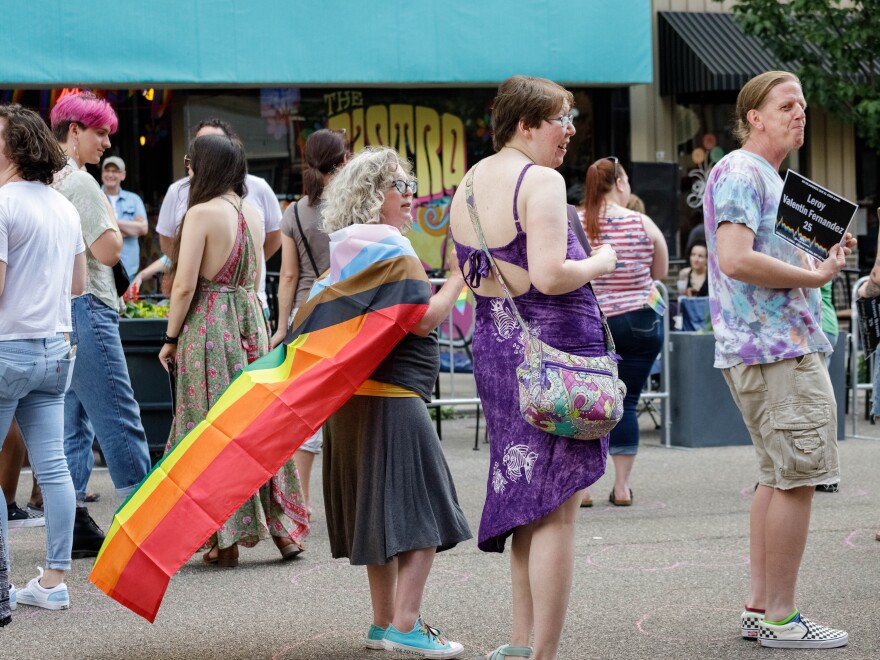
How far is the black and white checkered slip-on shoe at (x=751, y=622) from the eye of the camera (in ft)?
15.8

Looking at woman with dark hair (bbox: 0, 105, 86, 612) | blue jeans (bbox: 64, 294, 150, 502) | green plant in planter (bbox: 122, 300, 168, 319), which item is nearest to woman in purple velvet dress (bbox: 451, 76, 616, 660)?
woman with dark hair (bbox: 0, 105, 86, 612)

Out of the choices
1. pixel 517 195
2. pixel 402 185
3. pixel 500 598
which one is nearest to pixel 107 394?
pixel 500 598

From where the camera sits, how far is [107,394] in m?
6.55

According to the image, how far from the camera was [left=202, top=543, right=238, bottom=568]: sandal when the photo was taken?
6.16 metres

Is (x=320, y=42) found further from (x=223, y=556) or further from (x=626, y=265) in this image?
(x=223, y=556)

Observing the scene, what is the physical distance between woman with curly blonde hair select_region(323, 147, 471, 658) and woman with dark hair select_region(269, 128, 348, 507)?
1.92 metres

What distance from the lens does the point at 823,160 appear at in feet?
56.8

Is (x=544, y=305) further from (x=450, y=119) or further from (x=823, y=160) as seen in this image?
(x=823, y=160)

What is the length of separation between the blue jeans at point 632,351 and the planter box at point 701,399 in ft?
6.98

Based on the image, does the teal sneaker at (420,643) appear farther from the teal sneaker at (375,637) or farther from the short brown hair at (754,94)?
the short brown hair at (754,94)

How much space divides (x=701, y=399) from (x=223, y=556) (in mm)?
4834

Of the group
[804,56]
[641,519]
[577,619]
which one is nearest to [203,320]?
[577,619]

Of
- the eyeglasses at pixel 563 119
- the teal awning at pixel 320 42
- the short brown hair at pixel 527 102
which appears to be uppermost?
the teal awning at pixel 320 42

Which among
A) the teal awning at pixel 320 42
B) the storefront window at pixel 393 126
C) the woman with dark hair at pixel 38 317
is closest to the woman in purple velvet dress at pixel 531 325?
the woman with dark hair at pixel 38 317
